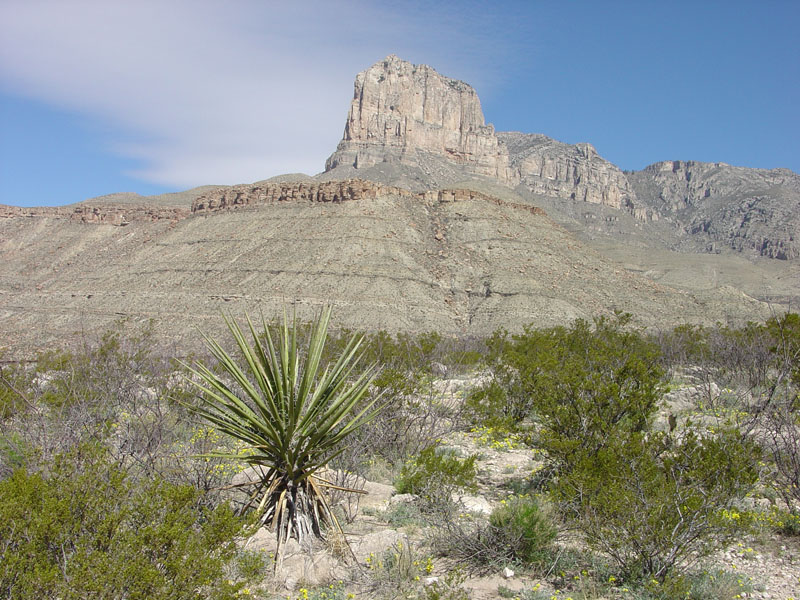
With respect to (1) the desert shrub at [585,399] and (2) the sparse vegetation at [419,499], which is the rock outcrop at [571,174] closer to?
(1) the desert shrub at [585,399]

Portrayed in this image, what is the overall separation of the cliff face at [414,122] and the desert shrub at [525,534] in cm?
10419

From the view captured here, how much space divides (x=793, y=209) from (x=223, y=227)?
123481 mm

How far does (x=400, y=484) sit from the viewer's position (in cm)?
681

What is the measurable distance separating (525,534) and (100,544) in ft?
11.8

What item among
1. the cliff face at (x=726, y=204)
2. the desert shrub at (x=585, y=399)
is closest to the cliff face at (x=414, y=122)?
the cliff face at (x=726, y=204)

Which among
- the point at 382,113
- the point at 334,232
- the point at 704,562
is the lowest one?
the point at 704,562

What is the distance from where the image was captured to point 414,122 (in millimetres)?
117562

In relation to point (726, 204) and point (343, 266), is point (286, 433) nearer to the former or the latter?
point (343, 266)

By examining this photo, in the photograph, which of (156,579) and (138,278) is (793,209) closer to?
(138,278)

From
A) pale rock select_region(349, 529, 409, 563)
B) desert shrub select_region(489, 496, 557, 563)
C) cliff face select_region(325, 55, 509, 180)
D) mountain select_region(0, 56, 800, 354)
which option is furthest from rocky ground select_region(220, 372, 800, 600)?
cliff face select_region(325, 55, 509, 180)

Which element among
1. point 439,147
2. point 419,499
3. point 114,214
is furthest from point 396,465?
point 439,147

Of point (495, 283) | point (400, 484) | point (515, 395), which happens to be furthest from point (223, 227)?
point (400, 484)

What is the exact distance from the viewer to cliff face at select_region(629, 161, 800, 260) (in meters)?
114

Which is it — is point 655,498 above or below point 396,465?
above
